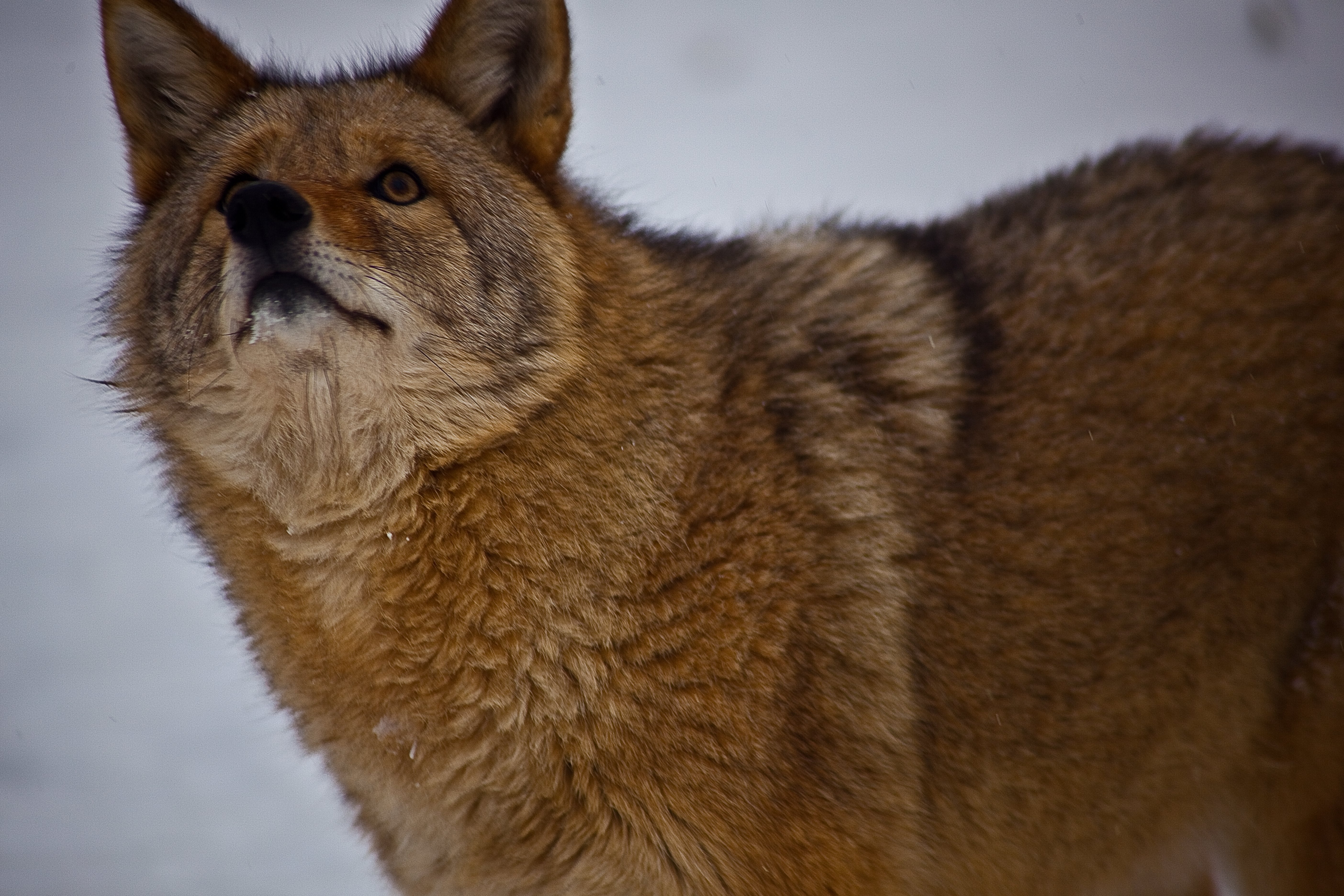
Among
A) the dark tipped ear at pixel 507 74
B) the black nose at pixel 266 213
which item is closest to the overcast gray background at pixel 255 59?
the dark tipped ear at pixel 507 74

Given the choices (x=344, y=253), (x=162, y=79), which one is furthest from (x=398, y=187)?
(x=162, y=79)

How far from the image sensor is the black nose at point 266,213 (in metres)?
2.61

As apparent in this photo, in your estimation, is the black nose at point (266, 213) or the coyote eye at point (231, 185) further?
the coyote eye at point (231, 185)

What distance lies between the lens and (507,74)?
10.7 ft

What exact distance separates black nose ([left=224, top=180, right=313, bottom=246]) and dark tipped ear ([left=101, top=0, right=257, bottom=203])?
86cm

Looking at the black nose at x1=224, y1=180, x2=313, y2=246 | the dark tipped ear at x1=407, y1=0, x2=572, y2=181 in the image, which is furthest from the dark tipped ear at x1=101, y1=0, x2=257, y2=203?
the black nose at x1=224, y1=180, x2=313, y2=246

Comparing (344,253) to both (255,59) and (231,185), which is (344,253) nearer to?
(231,185)

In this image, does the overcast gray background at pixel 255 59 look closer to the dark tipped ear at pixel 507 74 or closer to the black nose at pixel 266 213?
the dark tipped ear at pixel 507 74

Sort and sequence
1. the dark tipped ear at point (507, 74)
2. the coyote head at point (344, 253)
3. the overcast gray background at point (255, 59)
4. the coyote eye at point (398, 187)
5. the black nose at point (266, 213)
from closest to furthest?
the black nose at point (266, 213)
the coyote head at point (344, 253)
the coyote eye at point (398, 187)
the dark tipped ear at point (507, 74)
the overcast gray background at point (255, 59)

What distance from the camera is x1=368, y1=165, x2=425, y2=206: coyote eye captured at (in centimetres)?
293

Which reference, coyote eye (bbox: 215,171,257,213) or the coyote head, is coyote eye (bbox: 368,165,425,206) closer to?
the coyote head

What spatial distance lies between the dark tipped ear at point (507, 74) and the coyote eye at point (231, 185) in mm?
625

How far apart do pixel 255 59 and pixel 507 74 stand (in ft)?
3.26

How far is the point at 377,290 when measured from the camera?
2.73 metres
